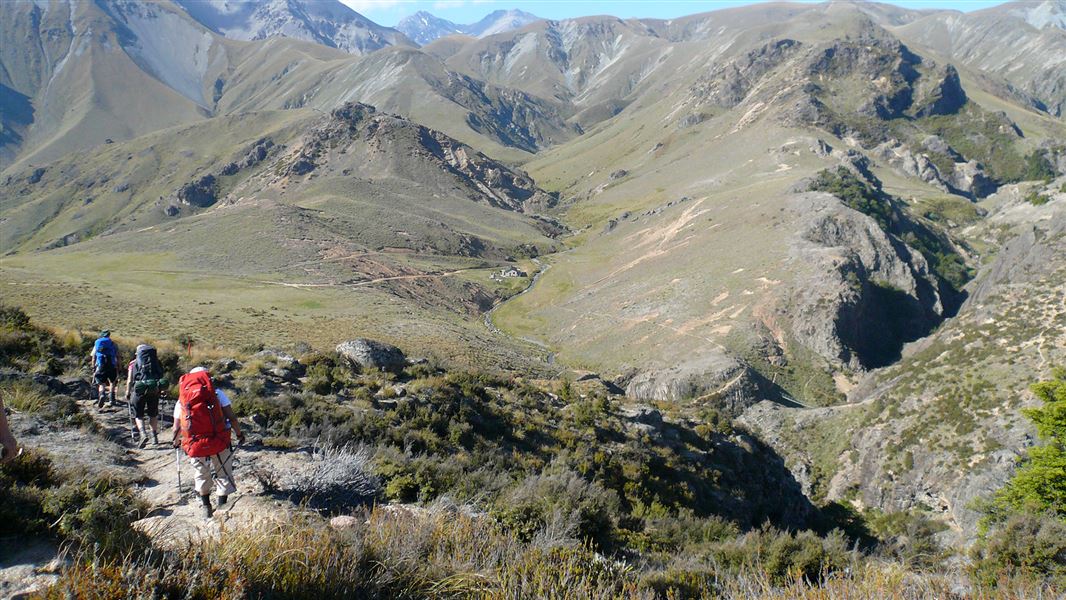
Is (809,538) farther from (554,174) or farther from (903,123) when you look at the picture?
(554,174)

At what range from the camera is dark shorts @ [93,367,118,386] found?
10.1 meters

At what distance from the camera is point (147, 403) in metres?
9.02

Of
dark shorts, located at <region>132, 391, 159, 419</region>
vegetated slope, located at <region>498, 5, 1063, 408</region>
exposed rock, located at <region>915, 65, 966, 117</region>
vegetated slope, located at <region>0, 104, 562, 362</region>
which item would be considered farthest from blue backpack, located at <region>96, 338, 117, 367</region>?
exposed rock, located at <region>915, 65, 966, 117</region>

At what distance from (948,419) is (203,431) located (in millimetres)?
28219

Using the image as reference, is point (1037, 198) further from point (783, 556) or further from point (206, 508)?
point (206, 508)

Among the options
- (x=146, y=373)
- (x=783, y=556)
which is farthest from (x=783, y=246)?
(x=146, y=373)

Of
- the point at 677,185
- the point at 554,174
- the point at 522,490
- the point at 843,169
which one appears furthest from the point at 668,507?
the point at 554,174

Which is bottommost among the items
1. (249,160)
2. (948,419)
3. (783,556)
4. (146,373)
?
(948,419)

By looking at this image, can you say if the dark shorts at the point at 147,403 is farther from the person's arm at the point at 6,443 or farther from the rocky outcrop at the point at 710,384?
the rocky outcrop at the point at 710,384

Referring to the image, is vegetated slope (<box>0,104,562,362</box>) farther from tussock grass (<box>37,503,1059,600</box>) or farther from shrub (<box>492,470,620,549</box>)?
tussock grass (<box>37,503,1059,600</box>)

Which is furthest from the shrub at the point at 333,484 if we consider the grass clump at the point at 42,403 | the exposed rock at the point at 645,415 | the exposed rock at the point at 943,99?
the exposed rock at the point at 943,99

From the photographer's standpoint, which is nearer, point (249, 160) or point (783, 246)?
point (783, 246)

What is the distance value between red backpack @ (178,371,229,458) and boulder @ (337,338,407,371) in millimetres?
10286

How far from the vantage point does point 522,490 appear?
8078 millimetres
